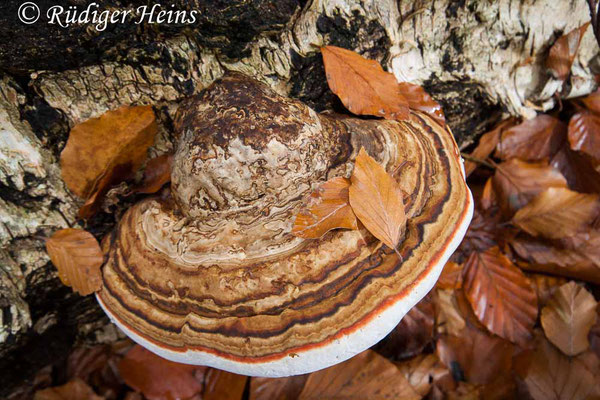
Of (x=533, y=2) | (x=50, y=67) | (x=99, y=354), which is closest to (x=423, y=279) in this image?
(x=50, y=67)

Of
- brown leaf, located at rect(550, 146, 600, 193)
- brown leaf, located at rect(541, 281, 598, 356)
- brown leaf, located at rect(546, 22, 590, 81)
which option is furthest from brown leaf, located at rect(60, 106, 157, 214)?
brown leaf, located at rect(550, 146, 600, 193)

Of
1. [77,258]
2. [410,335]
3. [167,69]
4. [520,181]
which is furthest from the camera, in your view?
[520,181]

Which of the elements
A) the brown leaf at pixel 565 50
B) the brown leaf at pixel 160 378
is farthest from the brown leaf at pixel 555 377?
the brown leaf at pixel 160 378

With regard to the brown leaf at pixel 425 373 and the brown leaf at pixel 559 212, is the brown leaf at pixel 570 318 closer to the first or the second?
the brown leaf at pixel 559 212

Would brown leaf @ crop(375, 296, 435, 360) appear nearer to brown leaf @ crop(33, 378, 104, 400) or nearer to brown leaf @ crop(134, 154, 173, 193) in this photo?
brown leaf @ crop(134, 154, 173, 193)

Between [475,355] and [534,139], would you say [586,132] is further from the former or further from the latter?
[475,355]

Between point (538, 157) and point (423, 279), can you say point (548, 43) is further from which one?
point (423, 279)

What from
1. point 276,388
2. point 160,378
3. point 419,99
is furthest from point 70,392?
point 419,99

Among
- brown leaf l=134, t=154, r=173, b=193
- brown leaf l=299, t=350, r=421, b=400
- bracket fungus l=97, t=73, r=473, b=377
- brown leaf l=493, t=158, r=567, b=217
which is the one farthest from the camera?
brown leaf l=493, t=158, r=567, b=217
